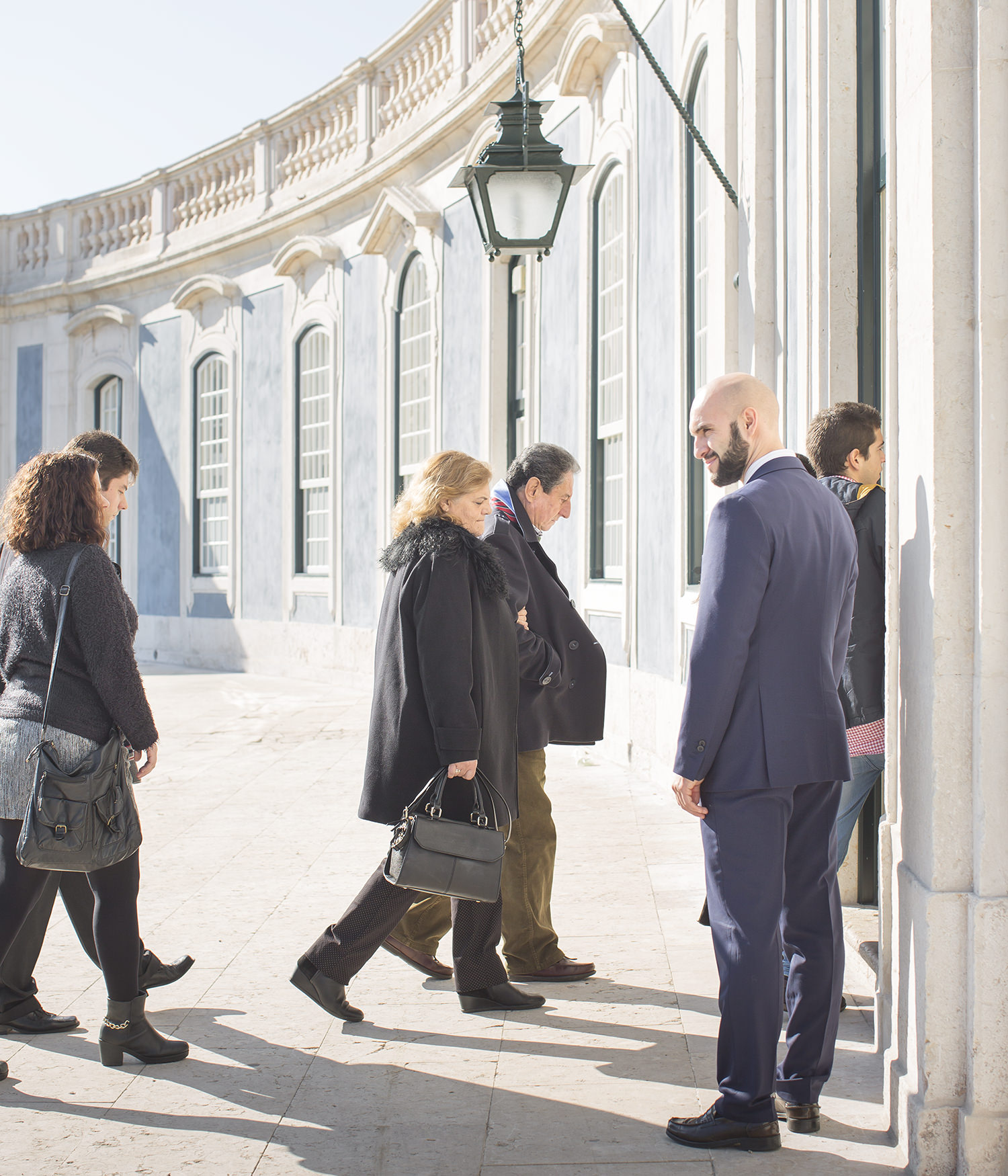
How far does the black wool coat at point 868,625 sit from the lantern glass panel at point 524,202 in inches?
129

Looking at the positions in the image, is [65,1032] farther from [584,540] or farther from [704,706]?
[584,540]

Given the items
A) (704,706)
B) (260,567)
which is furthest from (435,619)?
(260,567)

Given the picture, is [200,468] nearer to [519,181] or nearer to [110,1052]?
[519,181]

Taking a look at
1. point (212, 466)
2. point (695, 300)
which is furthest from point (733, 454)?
point (212, 466)

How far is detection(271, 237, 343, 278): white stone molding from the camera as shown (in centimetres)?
1580

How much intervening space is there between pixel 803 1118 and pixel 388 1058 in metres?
1.22

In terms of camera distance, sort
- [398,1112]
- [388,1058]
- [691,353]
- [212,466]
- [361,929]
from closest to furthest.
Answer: [398,1112] → [388,1058] → [361,929] → [691,353] → [212,466]

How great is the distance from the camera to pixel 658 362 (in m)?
8.76

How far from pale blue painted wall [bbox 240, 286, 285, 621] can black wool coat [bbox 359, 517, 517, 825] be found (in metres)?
13.2

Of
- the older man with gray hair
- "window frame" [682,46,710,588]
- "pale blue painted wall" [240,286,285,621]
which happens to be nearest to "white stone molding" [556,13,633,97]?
"window frame" [682,46,710,588]

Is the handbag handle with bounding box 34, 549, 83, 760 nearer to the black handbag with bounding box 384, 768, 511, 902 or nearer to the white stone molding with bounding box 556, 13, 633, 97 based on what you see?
the black handbag with bounding box 384, 768, 511, 902

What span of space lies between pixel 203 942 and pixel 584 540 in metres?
6.08

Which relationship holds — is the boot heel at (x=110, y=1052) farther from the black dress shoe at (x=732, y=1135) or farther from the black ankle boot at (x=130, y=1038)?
the black dress shoe at (x=732, y=1135)

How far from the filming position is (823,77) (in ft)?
17.6
